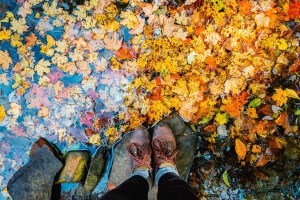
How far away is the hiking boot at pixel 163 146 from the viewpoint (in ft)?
A: 8.48

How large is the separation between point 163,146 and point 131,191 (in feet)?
2.41

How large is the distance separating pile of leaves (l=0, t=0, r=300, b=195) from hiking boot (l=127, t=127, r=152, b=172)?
0.15 meters

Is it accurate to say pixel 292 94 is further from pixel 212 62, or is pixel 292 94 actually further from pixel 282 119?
pixel 212 62

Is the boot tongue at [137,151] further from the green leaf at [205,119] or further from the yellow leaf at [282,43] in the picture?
the yellow leaf at [282,43]

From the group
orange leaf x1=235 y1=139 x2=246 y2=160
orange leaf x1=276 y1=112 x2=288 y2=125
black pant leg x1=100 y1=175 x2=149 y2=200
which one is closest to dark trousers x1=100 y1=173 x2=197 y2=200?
black pant leg x1=100 y1=175 x2=149 y2=200

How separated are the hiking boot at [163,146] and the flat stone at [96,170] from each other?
1.95ft

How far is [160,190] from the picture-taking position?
2.08 m

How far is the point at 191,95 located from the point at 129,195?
49.1 inches

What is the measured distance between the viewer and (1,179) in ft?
9.13

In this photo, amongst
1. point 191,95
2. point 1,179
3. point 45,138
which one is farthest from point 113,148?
point 1,179

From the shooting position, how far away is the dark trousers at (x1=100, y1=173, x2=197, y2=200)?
1876 millimetres

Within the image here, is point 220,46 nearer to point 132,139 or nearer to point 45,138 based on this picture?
point 132,139

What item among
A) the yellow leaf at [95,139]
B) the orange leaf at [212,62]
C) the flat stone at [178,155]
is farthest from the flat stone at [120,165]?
the orange leaf at [212,62]

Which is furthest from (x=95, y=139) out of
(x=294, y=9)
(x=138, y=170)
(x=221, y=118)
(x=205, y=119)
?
(x=294, y=9)
